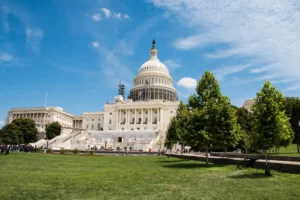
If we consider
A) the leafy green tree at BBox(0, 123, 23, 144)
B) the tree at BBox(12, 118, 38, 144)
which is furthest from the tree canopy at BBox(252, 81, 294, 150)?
the tree at BBox(12, 118, 38, 144)

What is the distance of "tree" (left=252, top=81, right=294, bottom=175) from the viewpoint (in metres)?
19.8

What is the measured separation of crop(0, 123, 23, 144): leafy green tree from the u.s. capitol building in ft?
51.9

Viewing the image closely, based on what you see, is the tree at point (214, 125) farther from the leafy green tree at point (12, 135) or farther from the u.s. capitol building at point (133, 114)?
the leafy green tree at point (12, 135)

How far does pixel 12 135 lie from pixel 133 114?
52382mm

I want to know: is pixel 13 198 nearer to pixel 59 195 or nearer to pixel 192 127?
pixel 59 195

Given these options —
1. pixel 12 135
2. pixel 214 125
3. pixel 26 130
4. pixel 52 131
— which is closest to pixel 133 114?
pixel 52 131

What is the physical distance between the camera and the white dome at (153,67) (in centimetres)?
14850

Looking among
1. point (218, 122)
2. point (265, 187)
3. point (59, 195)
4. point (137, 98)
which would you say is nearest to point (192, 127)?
point (218, 122)

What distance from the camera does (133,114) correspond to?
130 m

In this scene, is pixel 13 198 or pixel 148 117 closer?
pixel 13 198

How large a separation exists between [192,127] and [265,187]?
56.5 ft

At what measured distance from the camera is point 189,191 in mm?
13203

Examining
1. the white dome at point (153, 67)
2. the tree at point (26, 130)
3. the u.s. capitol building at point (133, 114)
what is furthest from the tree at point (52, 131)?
the white dome at point (153, 67)

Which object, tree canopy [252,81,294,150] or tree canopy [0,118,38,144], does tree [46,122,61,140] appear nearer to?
tree canopy [0,118,38,144]
